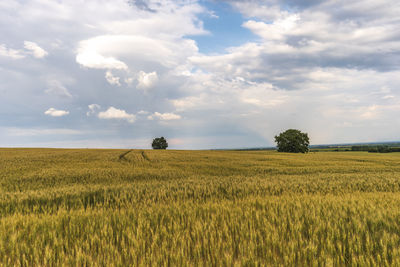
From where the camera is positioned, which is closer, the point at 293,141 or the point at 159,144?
the point at 293,141

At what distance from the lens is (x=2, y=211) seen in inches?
222

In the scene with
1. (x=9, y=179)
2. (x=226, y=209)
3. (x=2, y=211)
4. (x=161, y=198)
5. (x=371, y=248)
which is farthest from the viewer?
(x=9, y=179)

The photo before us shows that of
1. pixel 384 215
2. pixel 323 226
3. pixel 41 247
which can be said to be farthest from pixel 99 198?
pixel 384 215

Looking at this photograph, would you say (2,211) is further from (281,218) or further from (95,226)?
(281,218)

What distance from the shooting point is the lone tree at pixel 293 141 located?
235ft

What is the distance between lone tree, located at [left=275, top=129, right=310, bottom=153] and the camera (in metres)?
71.6

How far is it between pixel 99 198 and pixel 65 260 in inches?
181

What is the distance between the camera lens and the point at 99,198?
267 inches

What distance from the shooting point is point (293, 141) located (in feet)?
237

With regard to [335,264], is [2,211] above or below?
below

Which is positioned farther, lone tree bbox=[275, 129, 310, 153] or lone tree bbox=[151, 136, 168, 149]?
lone tree bbox=[151, 136, 168, 149]

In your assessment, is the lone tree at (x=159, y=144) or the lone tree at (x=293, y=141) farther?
the lone tree at (x=159, y=144)

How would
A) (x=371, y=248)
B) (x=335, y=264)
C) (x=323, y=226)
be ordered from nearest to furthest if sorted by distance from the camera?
1. (x=335, y=264)
2. (x=371, y=248)
3. (x=323, y=226)

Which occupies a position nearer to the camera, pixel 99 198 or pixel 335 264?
pixel 335 264
